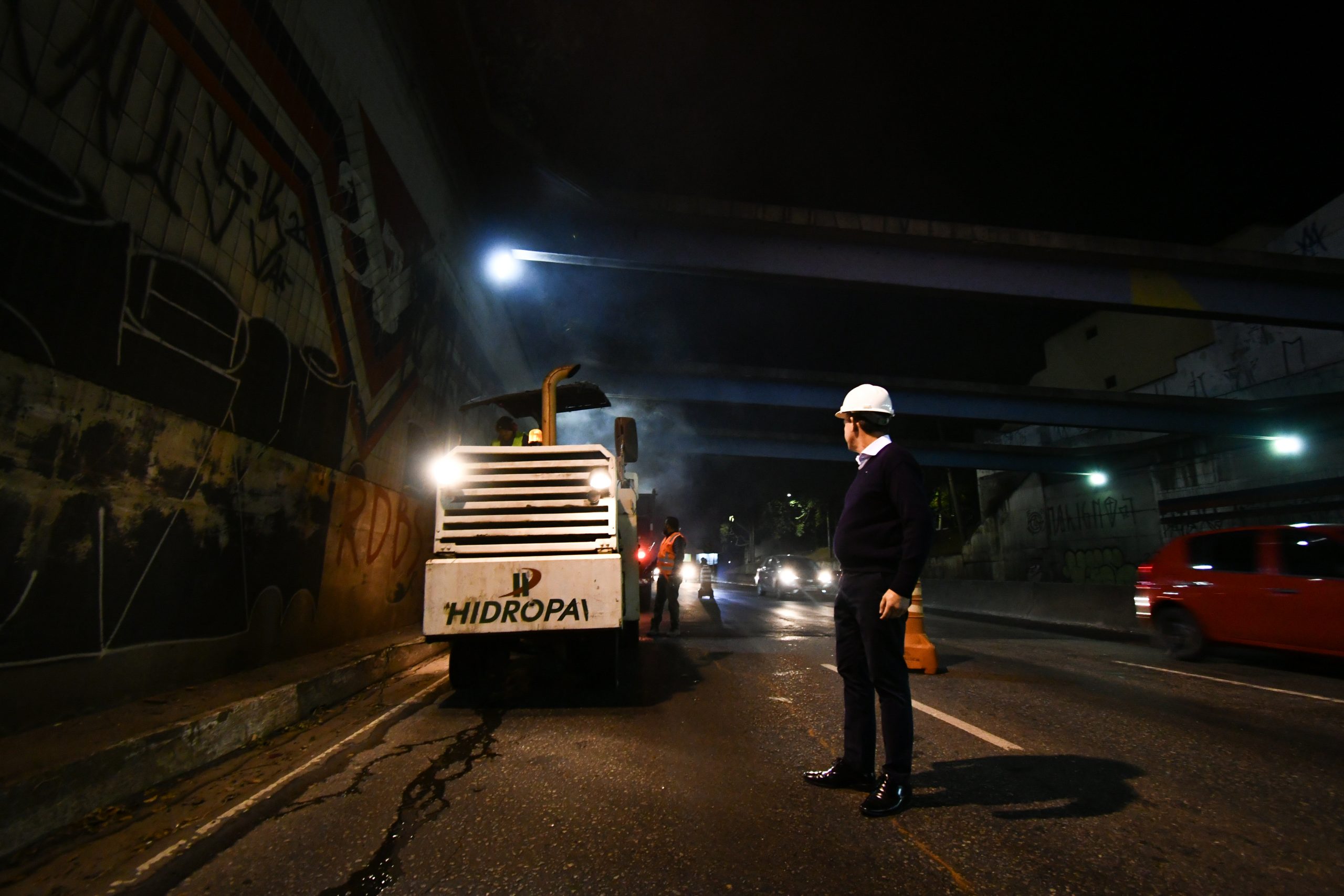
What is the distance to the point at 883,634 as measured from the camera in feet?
9.77

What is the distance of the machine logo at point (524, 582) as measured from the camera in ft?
16.0

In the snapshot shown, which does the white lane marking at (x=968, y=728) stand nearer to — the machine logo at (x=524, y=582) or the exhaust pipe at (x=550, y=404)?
the machine logo at (x=524, y=582)

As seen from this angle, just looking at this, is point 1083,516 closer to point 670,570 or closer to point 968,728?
point 670,570

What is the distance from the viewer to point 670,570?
10008mm

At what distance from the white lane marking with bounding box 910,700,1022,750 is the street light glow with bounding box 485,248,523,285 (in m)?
11.8

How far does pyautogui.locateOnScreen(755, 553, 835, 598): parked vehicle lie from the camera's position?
23.1 m

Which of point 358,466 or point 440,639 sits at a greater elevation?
point 358,466

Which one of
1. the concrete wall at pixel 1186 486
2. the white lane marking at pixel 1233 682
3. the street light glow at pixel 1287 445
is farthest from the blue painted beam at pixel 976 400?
the white lane marking at pixel 1233 682

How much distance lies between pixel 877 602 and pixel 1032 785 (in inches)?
52.5

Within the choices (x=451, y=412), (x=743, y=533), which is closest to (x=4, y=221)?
(x=451, y=412)

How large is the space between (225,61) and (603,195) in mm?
7477

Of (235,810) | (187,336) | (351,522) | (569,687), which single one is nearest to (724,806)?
(235,810)

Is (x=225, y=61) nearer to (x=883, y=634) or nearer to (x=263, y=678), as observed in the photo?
(x=263, y=678)

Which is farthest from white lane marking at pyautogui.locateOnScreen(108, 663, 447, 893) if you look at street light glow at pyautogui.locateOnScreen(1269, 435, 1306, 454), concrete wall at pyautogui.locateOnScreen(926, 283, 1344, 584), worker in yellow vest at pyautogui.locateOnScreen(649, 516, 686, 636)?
street light glow at pyautogui.locateOnScreen(1269, 435, 1306, 454)
